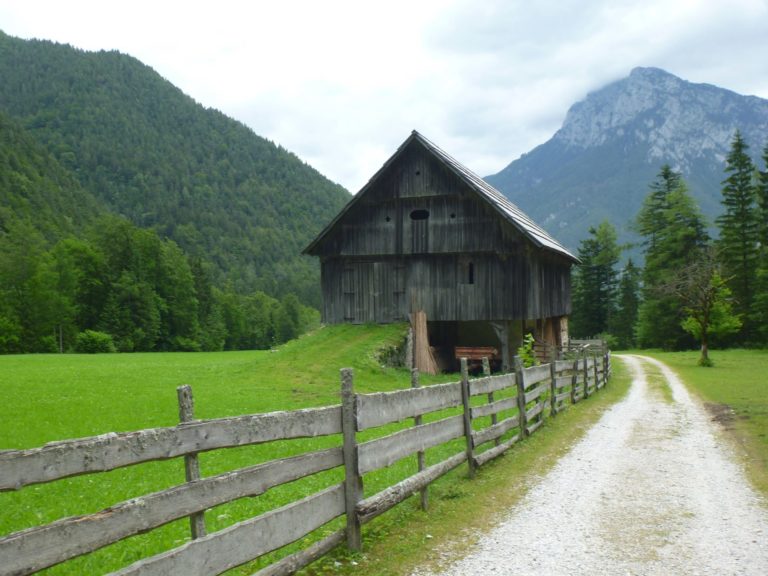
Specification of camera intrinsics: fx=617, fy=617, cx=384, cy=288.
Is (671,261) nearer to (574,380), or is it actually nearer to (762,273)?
(762,273)

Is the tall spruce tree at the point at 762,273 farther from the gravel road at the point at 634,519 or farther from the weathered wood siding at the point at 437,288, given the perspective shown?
the gravel road at the point at 634,519

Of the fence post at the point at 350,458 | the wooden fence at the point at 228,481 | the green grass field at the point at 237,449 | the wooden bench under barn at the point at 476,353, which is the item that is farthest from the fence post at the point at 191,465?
the wooden bench under barn at the point at 476,353

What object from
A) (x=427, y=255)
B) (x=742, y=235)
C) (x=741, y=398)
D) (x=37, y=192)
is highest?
(x=37, y=192)

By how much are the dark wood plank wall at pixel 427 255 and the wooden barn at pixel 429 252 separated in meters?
0.05

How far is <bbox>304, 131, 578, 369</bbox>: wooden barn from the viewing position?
2864 centimetres

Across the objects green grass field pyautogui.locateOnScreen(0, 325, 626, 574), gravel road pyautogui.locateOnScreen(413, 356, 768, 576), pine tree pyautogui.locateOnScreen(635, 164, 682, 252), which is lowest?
gravel road pyautogui.locateOnScreen(413, 356, 768, 576)

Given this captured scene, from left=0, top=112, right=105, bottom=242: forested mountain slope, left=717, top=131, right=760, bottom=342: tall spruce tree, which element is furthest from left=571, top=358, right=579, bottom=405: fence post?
left=0, top=112, right=105, bottom=242: forested mountain slope

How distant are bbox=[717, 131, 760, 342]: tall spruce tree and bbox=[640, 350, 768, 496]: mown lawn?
1315cm

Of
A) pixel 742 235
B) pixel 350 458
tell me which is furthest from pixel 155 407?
pixel 742 235

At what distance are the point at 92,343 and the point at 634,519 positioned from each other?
2643 inches

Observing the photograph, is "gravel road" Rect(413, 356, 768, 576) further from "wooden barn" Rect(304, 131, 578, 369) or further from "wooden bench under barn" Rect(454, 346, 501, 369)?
"wooden bench under barn" Rect(454, 346, 501, 369)

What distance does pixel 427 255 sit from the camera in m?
29.8

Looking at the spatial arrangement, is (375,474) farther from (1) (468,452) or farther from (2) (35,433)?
(2) (35,433)

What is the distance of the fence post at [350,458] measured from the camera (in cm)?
662
